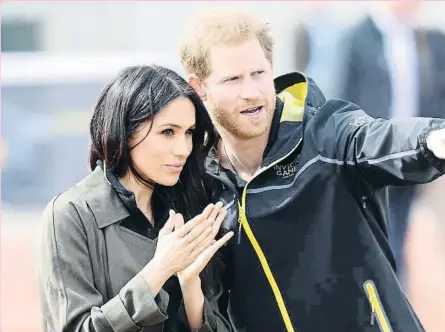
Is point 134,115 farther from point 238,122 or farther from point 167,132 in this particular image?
point 238,122

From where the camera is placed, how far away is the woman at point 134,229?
2.29 meters

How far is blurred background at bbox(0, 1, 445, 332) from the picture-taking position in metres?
4.95

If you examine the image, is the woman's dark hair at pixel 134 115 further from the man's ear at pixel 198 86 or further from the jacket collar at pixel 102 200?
the man's ear at pixel 198 86

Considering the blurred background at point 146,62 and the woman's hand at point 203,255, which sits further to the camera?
the blurred background at point 146,62

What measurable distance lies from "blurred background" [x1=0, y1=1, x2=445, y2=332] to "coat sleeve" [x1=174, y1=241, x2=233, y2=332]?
86.8 inches

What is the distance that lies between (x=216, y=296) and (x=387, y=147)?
62 cm

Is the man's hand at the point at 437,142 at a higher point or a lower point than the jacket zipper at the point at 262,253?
higher

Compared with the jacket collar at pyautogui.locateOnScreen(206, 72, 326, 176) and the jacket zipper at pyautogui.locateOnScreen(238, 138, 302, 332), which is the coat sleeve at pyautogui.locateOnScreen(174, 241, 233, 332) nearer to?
the jacket zipper at pyautogui.locateOnScreen(238, 138, 302, 332)

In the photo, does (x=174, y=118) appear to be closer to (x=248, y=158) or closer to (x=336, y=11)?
(x=248, y=158)

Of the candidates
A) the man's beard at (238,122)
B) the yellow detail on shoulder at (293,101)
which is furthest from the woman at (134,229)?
the yellow detail on shoulder at (293,101)

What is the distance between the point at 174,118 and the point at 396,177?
573 mm

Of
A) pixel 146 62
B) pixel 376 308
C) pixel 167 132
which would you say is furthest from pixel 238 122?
pixel 146 62

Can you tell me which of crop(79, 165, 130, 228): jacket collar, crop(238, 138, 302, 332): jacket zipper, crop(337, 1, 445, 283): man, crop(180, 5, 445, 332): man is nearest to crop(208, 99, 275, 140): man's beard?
crop(180, 5, 445, 332): man

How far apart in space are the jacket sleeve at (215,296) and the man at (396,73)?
2323 mm
